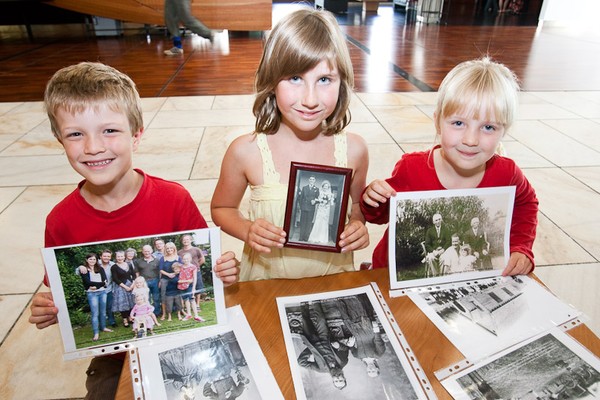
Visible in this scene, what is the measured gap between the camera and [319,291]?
2.99 ft

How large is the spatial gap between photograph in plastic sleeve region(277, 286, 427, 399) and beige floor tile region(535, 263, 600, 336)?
117 cm

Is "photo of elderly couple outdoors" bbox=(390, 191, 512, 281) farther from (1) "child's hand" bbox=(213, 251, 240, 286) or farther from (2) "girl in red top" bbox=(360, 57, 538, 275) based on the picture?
(1) "child's hand" bbox=(213, 251, 240, 286)

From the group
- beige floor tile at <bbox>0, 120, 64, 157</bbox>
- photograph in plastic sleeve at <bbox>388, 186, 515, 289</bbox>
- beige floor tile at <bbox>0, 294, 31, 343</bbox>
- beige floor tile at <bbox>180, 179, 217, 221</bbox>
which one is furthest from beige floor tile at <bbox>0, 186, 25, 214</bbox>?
photograph in plastic sleeve at <bbox>388, 186, 515, 289</bbox>

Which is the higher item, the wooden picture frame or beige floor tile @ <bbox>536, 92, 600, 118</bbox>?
the wooden picture frame

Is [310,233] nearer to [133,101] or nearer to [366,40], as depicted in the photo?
[133,101]

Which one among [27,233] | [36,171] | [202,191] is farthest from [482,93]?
[36,171]

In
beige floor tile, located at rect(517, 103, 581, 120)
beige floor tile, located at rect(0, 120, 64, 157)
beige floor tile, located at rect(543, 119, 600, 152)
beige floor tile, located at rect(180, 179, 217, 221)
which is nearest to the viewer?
beige floor tile, located at rect(180, 179, 217, 221)

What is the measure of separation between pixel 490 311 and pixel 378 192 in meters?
0.35

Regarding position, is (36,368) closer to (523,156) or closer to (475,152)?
(475,152)

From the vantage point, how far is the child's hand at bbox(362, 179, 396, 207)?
0.99m

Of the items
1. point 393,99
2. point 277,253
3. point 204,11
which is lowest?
point 393,99

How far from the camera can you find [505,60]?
5.82 metres

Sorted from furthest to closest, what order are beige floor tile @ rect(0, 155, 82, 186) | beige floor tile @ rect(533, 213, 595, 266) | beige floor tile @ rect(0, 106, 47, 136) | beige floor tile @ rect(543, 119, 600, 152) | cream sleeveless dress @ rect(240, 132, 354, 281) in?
beige floor tile @ rect(0, 106, 47, 136)
beige floor tile @ rect(543, 119, 600, 152)
beige floor tile @ rect(0, 155, 82, 186)
beige floor tile @ rect(533, 213, 595, 266)
cream sleeveless dress @ rect(240, 132, 354, 281)

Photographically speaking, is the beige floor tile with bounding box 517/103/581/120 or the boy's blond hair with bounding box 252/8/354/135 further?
the beige floor tile with bounding box 517/103/581/120
